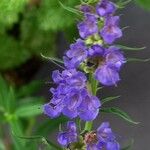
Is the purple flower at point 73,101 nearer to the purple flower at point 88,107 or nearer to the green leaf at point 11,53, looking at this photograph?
the purple flower at point 88,107

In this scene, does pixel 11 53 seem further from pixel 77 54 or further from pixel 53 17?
pixel 77 54

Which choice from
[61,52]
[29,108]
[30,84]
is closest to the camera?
[29,108]

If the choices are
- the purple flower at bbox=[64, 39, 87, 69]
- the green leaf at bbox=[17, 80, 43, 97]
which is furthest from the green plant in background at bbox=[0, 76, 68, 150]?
the purple flower at bbox=[64, 39, 87, 69]

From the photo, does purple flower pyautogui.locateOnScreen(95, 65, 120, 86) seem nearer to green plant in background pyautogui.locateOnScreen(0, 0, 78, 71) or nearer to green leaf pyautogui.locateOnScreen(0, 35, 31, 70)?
green plant in background pyautogui.locateOnScreen(0, 0, 78, 71)

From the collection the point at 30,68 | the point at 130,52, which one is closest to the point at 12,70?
the point at 30,68

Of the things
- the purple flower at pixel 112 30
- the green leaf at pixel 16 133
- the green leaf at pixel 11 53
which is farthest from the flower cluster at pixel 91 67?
the green leaf at pixel 11 53

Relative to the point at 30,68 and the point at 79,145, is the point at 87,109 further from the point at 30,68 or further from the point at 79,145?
the point at 30,68

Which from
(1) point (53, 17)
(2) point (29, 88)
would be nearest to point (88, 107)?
(1) point (53, 17)
